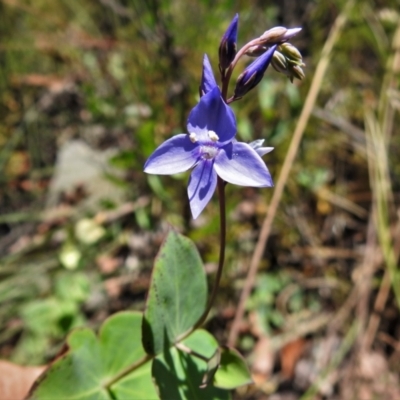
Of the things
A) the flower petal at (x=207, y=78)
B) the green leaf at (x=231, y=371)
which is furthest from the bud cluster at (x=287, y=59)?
the green leaf at (x=231, y=371)

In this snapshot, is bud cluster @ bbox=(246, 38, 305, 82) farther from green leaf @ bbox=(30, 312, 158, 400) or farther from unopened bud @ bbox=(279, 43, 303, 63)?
green leaf @ bbox=(30, 312, 158, 400)

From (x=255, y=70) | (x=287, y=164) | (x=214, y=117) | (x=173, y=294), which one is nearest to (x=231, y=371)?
(x=173, y=294)

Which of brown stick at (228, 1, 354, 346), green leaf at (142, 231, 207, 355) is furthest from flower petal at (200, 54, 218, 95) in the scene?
brown stick at (228, 1, 354, 346)

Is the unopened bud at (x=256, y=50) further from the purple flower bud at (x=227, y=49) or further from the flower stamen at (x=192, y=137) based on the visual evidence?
the flower stamen at (x=192, y=137)

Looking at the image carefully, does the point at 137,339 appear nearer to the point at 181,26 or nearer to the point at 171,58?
the point at 171,58

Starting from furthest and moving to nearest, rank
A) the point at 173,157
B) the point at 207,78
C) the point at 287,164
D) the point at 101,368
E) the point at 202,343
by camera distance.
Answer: the point at 287,164, the point at 101,368, the point at 202,343, the point at 173,157, the point at 207,78

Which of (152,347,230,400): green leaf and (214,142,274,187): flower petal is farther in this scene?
(152,347,230,400): green leaf

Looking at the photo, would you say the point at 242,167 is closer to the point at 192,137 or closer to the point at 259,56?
the point at 192,137

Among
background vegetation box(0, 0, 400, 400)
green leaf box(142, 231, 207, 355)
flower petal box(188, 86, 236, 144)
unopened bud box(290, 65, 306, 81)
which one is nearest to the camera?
flower petal box(188, 86, 236, 144)
